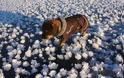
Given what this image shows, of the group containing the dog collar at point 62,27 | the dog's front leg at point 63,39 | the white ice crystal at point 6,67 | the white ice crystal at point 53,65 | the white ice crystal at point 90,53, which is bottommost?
the white ice crystal at point 53,65

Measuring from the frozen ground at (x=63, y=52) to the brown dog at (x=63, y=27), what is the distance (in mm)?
366

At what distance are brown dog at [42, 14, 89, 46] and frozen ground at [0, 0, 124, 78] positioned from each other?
0.37 meters

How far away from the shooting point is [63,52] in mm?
8695

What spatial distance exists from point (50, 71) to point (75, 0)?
11.6m

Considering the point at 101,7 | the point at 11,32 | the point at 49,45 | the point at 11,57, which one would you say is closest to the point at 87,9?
the point at 101,7

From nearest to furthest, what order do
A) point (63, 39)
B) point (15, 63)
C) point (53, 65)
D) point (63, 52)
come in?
point (53, 65) < point (15, 63) < point (63, 52) < point (63, 39)

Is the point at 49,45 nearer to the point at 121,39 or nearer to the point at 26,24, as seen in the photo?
the point at 121,39

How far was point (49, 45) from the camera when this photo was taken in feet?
30.4

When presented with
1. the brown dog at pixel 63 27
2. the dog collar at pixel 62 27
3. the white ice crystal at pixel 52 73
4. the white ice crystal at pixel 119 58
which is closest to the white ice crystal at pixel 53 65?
the white ice crystal at pixel 52 73

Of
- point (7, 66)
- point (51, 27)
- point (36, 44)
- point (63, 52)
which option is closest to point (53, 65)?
point (63, 52)

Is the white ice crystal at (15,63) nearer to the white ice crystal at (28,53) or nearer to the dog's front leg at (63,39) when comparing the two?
the white ice crystal at (28,53)

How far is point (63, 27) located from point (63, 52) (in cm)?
84

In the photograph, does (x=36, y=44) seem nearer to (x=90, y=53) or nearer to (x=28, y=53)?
(x=28, y=53)

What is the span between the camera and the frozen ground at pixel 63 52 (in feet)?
25.1
